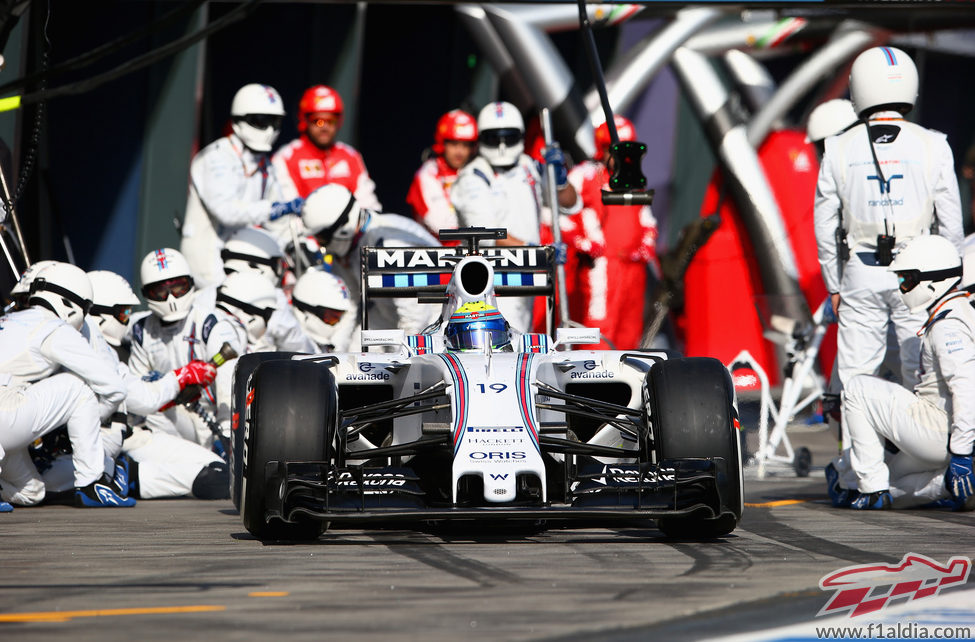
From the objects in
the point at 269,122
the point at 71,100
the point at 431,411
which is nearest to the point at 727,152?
the point at 269,122

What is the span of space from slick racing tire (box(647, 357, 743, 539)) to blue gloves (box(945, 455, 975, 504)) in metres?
1.96

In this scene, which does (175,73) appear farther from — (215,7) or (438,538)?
(438,538)

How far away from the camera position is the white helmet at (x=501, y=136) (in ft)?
43.5

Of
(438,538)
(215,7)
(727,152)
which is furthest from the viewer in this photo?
(727,152)

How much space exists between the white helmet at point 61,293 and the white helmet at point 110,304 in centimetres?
140

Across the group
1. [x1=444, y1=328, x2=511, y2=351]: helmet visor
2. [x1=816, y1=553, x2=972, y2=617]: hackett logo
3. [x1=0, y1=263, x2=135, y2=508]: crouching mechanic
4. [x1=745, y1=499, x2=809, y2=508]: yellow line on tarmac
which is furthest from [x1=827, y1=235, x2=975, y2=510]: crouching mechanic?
[x1=0, y1=263, x2=135, y2=508]: crouching mechanic

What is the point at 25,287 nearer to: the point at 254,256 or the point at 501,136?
the point at 254,256

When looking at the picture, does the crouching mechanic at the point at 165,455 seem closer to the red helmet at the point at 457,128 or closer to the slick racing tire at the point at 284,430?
the slick racing tire at the point at 284,430

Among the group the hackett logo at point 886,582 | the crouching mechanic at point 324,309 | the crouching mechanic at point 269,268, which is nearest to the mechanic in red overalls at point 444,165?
the crouching mechanic at point 269,268

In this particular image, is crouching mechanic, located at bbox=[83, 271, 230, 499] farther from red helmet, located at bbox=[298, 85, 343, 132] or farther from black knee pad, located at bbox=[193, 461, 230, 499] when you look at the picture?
red helmet, located at bbox=[298, 85, 343, 132]

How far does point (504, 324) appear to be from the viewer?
8078mm

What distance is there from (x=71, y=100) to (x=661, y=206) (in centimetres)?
646

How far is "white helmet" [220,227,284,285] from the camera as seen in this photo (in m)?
11.8

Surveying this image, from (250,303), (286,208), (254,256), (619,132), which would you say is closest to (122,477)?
(250,303)
